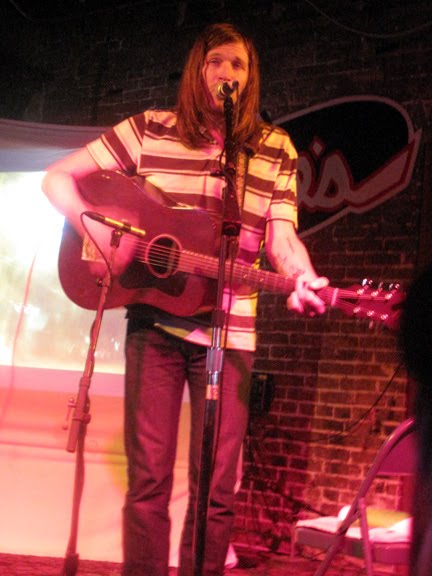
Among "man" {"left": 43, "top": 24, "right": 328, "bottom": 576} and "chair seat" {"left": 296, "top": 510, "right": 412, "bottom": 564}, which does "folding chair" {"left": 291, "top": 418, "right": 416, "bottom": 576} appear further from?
"man" {"left": 43, "top": 24, "right": 328, "bottom": 576}

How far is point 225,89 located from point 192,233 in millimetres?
493

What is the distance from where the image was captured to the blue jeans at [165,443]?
7.73ft

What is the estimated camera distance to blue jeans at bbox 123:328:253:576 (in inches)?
92.7

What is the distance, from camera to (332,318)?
5.11m

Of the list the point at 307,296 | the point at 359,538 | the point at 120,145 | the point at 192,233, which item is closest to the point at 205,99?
the point at 120,145

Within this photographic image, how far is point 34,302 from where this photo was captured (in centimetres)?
471

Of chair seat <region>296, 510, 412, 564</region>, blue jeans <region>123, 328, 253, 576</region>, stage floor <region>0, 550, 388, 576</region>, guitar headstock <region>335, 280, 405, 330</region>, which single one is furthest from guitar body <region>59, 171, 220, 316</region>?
stage floor <region>0, 550, 388, 576</region>

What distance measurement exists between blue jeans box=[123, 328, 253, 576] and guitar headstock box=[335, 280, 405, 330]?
481 millimetres

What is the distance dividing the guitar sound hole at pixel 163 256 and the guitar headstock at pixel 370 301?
597 mm

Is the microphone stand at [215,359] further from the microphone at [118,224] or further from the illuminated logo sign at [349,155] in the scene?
the illuminated logo sign at [349,155]

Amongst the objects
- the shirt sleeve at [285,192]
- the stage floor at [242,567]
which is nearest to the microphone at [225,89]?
the shirt sleeve at [285,192]

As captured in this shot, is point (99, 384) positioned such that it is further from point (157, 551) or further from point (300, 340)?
point (157, 551)

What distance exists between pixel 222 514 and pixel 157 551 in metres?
0.23

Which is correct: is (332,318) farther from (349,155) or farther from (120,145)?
(120,145)
